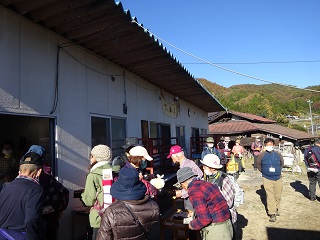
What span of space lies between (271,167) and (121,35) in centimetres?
452

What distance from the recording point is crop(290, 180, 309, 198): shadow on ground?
8972 millimetres

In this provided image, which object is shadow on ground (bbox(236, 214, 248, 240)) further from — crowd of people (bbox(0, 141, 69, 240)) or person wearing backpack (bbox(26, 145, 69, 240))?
crowd of people (bbox(0, 141, 69, 240))

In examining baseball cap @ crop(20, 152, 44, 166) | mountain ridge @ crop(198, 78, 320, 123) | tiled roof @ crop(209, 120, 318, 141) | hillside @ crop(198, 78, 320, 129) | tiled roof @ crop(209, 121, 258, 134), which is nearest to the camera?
baseball cap @ crop(20, 152, 44, 166)

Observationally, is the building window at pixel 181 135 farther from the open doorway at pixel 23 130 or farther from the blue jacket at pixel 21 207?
the blue jacket at pixel 21 207

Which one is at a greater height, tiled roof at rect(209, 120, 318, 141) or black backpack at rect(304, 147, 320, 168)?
tiled roof at rect(209, 120, 318, 141)

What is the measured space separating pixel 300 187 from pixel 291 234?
5.75 meters

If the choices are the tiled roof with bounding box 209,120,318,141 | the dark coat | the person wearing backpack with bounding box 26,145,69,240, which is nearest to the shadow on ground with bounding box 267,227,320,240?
the dark coat

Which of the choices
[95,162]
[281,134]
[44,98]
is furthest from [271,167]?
[281,134]

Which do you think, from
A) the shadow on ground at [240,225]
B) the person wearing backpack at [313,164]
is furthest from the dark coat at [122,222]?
the person wearing backpack at [313,164]

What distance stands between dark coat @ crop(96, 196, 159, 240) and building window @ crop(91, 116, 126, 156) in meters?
2.96

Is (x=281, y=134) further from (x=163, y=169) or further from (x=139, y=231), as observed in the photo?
(x=139, y=231)

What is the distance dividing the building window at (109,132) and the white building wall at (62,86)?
0.16m

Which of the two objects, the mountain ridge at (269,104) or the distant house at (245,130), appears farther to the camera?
the mountain ridge at (269,104)

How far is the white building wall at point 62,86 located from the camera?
3.52m
